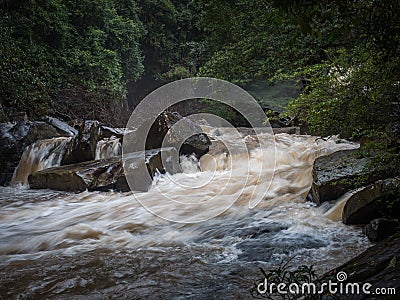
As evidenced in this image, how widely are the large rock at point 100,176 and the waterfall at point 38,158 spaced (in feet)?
3.42

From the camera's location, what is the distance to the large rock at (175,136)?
26.3 feet

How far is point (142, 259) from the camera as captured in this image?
3.21m

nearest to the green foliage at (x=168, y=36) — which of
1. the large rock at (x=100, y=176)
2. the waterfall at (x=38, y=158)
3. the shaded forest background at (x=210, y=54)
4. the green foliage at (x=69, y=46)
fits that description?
the shaded forest background at (x=210, y=54)

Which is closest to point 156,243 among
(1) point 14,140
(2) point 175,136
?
(2) point 175,136

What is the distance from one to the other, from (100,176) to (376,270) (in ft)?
18.8

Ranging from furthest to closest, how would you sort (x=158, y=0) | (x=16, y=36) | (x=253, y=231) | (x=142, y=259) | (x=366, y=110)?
(x=158, y=0)
(x=16, y=36)
(x=253, y=231)
(x=142, y=259)
(x=366, y=110)

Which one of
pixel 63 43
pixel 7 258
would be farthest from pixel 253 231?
pixel 63 43

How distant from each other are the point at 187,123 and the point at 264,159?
2251 millimetres

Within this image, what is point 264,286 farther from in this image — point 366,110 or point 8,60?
point 8,60

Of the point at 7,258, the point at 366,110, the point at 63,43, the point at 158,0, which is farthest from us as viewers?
the point at 158,0

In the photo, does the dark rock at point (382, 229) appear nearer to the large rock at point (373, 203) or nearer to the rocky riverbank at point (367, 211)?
the rocky riverbank at point (367, 211)

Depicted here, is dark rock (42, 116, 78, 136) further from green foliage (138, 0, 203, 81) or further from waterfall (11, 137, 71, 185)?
green foliage (138, 0, 203, 81)

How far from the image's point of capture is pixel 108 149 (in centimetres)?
854

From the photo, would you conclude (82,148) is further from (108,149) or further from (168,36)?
(168,36)
